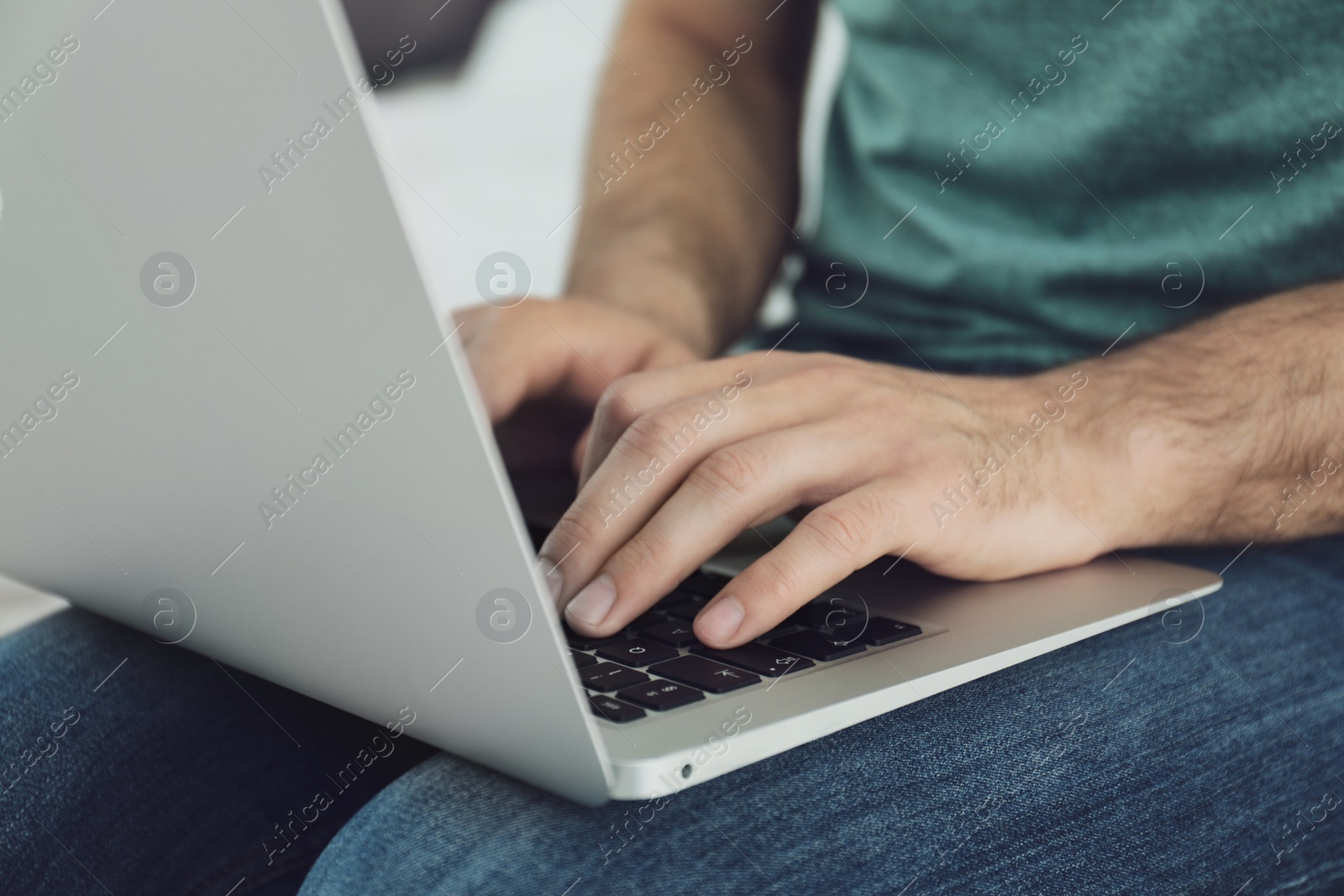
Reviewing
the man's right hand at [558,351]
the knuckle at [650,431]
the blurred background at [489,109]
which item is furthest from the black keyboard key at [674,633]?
the blurred background at [489,109]

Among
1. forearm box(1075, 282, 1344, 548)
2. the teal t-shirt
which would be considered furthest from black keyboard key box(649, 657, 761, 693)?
the teal t-shirt

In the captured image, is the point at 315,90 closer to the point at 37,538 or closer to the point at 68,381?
the point at 68,381

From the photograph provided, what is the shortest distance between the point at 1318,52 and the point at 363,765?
0.91m

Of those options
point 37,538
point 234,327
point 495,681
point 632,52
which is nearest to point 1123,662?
point 495,681

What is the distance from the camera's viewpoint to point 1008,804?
531mm

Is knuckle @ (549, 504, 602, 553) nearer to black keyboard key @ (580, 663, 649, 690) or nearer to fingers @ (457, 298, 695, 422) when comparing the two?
black keyboard key @ (580, 663, 649, 690)

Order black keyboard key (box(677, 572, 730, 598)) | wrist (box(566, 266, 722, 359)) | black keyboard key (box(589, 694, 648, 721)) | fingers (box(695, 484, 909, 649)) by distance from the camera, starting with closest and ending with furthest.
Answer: black keyboard key (box(589, 694, 648, 721))
fingers (box(695, 484, 909, 649))
black keyboard key (box(677, 572, 730, 598))
wrist (box(566, 266, 722, 359))

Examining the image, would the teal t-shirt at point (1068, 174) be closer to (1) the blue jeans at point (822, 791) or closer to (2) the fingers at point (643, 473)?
(1) the blue jeans at point (822, 791)

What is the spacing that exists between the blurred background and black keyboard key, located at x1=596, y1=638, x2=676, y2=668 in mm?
2351

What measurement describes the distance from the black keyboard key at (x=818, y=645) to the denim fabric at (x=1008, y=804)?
0.04 m

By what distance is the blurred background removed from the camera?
3.10 meters

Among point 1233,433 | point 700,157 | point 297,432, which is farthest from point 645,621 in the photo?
point 700,157

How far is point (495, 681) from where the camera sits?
15.6 inches

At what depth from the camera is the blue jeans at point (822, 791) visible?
0.48m
